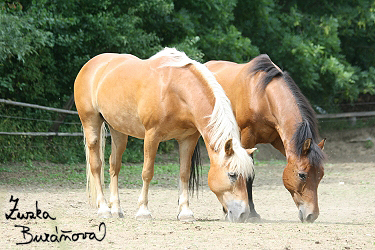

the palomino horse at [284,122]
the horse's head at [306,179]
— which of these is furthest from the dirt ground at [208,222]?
the palomino horse at [284,122]

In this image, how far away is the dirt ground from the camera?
151 inches

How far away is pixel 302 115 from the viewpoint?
5105 mm

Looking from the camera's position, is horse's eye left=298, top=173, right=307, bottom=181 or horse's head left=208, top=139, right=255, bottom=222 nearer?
horse's head left=208, top=139, right=255, bottom=222

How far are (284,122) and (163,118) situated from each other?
123cm

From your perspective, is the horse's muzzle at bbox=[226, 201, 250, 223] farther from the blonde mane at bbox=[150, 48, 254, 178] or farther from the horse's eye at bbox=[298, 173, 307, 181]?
the horse's eye at bbox=[298, 173, 307, 181]

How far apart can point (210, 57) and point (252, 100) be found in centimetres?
876

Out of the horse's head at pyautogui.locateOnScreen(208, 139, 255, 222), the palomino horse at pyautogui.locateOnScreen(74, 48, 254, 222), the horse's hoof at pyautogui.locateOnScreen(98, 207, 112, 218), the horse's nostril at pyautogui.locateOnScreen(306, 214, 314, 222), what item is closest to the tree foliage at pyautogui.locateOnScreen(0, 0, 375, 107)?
the palomino horse at pyautogui.locateOnScreen(74, 48, 254, 222)

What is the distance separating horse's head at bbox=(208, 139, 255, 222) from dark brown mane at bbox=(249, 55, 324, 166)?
2.29 feet

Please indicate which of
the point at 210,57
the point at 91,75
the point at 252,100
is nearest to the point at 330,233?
the point at 252,100

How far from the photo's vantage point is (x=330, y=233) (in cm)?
424

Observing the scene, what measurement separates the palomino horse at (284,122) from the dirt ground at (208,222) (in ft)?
1.24

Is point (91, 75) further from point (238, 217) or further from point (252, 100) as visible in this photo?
point (238, 217)

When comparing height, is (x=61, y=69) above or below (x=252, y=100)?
below

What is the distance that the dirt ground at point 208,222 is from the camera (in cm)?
384
